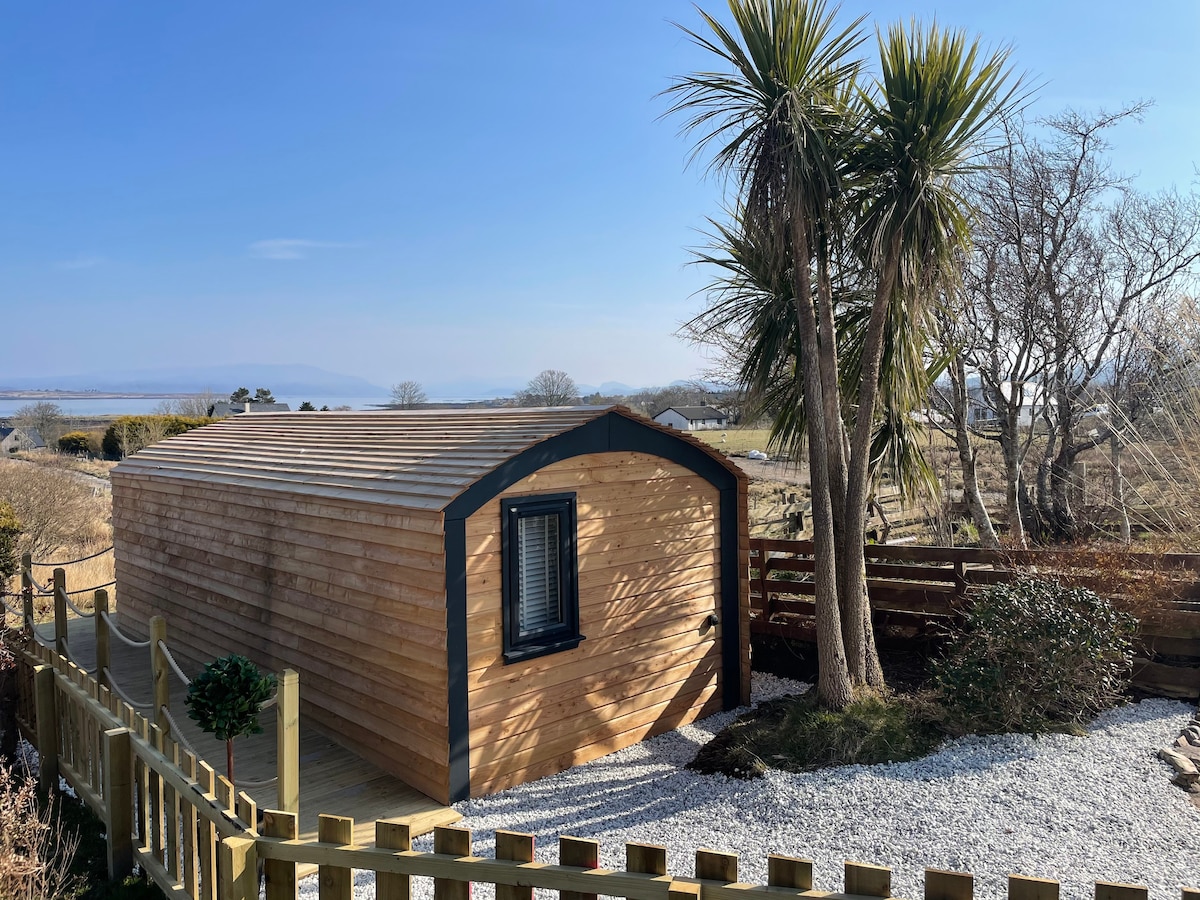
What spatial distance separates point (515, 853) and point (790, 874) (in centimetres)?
88

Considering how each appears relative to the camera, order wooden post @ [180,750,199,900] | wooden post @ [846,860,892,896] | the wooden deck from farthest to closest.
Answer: the wooden deck < wooden post @ [180,750,199,900] < wooden post @ [846,860,892,896]

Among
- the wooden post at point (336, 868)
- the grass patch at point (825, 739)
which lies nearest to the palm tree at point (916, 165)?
the grass patch at point (825, 739)

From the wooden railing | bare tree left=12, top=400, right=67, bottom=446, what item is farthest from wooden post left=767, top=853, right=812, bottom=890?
bare tree left=12, top=400, right=67, bottom=446

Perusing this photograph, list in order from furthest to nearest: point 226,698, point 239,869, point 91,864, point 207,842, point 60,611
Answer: point 60,611
point 226,698
point 91,864
point 207,842
point 239,869

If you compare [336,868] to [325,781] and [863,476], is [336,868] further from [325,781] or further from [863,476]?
[863,476]

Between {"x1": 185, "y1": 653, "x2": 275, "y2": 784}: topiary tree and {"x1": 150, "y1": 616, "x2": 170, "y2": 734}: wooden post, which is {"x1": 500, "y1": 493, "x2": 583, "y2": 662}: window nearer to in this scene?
{"x1": 185, "y1": 653, "x2": 275, "y2": 784}: topiary tree

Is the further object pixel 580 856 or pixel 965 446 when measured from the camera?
pixel 965 446

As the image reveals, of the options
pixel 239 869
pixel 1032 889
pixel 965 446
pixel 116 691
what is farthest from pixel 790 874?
pixel 965 446

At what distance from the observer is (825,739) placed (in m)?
5.82

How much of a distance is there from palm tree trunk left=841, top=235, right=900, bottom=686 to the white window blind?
2.78m

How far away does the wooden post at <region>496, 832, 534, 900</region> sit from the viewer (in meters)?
2.35

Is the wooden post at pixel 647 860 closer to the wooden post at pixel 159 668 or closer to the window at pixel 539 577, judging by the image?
the window at pixel 539 577

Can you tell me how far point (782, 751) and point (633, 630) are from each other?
1538mm

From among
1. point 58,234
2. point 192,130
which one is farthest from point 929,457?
point 58,234
